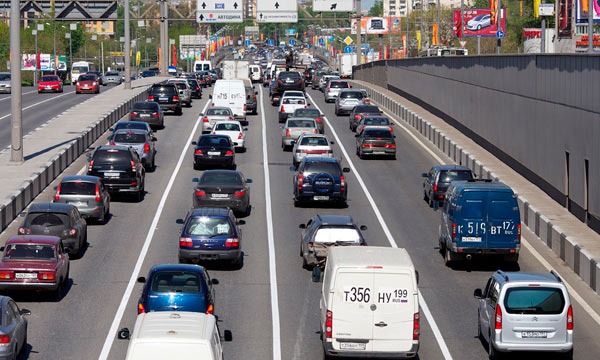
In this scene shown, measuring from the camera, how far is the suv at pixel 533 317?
61.5 ft

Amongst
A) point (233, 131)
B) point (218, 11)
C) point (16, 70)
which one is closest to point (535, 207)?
point (233, 131)

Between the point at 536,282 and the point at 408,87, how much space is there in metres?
55.5

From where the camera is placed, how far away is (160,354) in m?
13.5

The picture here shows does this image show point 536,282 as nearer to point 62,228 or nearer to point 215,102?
point 62,228

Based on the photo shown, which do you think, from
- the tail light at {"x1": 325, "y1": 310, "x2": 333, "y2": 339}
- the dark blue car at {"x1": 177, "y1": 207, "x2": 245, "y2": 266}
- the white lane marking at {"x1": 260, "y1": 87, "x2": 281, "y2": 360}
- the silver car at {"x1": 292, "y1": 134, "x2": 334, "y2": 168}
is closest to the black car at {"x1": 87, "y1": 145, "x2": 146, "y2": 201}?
the white lane marking at {"x1": 260, "y1": 87, "x2": 281, "y2": 360}

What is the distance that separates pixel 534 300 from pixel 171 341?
7.99m

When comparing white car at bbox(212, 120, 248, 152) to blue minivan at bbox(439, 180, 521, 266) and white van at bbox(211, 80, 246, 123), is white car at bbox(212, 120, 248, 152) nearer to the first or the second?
white van at bbox(211, 80, 246, 123)

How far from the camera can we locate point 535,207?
34.3 meters

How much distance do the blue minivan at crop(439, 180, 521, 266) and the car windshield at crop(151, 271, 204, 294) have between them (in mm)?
9138

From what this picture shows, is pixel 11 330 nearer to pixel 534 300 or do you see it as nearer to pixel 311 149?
pixel 534 300

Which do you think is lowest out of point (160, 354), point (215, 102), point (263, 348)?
point (263, 348)

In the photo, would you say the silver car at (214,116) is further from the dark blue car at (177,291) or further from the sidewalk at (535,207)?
the dark blue car at (177,291)

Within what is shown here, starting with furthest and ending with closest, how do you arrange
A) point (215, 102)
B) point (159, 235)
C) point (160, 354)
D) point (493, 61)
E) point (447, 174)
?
point (215, 102), point (493, 61), point (447, 174), point (159, 235), point (160, 354)

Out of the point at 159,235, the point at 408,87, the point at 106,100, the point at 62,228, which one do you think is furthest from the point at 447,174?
the point at 106,100
